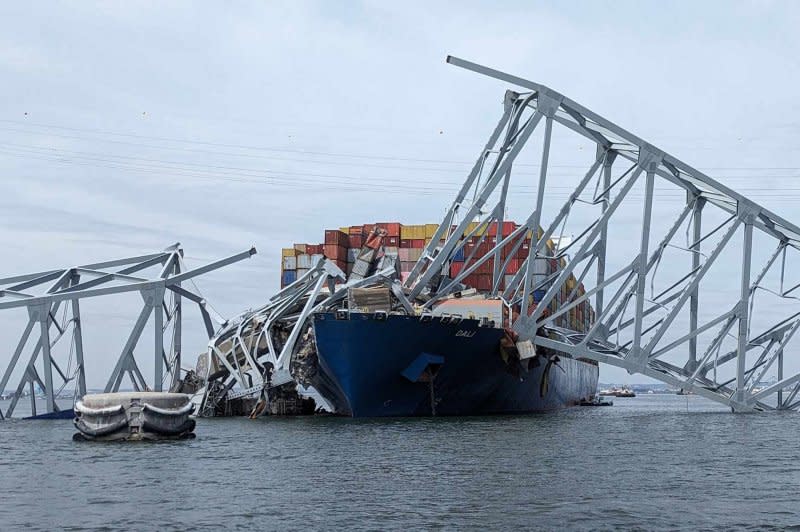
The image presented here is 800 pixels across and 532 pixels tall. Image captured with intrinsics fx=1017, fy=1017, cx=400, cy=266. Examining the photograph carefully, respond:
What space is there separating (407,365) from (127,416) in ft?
54.7

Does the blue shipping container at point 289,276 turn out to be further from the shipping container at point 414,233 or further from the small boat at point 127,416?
the small boat at point 127,416

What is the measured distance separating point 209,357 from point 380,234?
20340 mm

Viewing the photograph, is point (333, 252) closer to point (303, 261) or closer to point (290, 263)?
point (303, 261)

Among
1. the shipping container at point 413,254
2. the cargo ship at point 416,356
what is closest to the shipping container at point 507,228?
the shipping container at point 413,254

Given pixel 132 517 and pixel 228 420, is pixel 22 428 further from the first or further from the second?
pixel 132 517

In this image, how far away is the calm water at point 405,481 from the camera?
2291cm

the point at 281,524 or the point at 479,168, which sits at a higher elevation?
the point at 479,168

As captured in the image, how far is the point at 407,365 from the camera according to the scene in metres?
52.8

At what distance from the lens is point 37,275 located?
6228 centimetres

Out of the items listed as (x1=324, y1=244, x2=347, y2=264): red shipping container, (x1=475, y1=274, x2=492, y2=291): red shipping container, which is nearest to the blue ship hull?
(x1=475, y1=274, x2=492, y2=291): red shipping container

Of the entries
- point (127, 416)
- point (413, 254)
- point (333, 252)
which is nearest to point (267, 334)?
point (127, 416)

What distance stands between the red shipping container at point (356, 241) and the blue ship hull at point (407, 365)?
23.4m

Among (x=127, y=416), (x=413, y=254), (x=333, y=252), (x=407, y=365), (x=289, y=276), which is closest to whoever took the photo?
(x=127, y=416)

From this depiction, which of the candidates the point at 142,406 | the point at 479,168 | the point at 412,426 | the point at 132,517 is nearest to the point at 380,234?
the point at 479,168
